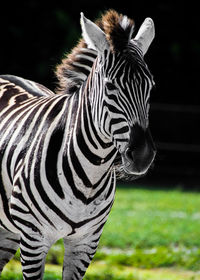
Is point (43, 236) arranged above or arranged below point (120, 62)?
below

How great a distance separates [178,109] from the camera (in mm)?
15117

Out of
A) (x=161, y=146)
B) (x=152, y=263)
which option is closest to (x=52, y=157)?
(x=152, y=263)

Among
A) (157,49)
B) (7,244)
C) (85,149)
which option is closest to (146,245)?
(7,244)

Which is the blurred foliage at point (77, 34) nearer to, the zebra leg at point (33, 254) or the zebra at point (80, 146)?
the zebra at point (80, 146)

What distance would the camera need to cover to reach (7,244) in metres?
4.64

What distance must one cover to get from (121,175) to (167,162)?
37.8 feet

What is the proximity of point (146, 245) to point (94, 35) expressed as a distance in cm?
460

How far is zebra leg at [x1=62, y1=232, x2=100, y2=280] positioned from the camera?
3.86 meters

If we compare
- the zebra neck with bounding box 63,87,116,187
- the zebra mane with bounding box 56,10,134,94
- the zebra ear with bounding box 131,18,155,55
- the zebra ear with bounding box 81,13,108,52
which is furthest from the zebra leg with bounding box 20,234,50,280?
the zebra ear with bounding box 131,18,155,55

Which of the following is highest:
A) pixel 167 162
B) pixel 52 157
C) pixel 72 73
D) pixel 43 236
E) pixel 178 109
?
pixel 72 73

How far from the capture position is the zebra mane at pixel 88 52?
345 cm

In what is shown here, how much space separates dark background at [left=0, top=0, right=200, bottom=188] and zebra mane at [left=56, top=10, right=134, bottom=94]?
11.2 meters

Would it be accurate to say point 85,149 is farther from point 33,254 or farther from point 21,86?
point 21,86

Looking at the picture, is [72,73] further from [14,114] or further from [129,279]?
[129,279]
